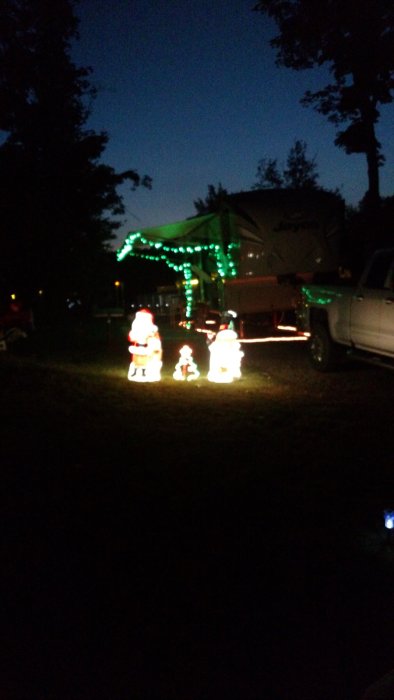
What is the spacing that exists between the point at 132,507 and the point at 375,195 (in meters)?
18.6

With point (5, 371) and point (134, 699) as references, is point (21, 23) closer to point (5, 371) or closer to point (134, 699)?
point (5, 371)

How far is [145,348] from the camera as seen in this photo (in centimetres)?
1315

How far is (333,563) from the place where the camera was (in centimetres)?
522

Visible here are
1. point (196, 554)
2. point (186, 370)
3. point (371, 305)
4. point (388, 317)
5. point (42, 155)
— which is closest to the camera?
point (196, 554)

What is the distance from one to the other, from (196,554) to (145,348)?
7.95 meters

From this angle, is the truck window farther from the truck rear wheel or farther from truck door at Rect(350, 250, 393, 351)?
→ the truck rear wheel

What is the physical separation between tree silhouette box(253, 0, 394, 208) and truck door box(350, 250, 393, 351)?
10.4 meters

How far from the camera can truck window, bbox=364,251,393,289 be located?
12285 mm

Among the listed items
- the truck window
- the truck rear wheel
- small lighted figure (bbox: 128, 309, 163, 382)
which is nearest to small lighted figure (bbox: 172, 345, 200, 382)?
small lighted figure (bbox: 128, 309, 163, 382)

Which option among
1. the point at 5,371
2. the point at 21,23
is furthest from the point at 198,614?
the point at 21,23

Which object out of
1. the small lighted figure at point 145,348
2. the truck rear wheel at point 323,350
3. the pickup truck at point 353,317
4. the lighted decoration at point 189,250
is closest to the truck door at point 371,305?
the pickup truck at point 353,317

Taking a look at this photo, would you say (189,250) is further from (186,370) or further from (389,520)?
(389,520)

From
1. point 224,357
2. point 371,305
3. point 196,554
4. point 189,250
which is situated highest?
point 189,250

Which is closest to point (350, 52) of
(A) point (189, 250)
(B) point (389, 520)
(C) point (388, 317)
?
(A) point (189, 250)
